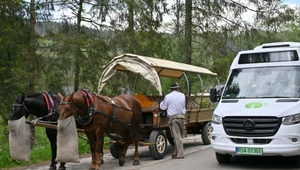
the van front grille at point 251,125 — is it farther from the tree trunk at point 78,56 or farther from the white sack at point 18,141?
the tree trunk at point 78,56

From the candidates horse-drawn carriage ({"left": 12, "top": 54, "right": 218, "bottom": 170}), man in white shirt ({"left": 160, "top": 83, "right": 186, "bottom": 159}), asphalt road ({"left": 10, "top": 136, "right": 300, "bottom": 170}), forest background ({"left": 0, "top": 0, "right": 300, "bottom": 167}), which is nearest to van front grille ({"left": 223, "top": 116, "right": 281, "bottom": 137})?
asphalt road ({"left": 10, "top": 136, "right": 300, "bottom": 170})

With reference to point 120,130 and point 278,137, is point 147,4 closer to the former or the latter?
point 120,130

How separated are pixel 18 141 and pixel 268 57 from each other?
19.9ft

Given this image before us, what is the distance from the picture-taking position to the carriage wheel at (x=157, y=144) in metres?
11.0

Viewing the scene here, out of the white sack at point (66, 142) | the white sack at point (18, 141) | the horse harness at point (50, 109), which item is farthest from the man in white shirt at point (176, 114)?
the white sack at point (18, 141)

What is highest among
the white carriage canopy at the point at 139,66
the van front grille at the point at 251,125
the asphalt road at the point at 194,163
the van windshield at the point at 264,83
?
the white carriage canopy at the point at 139,66

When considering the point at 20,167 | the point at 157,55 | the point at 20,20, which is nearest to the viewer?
the point at 20,167

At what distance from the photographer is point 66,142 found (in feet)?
28.7

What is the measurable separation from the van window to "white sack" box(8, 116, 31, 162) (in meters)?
5.41

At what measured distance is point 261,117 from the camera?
8.80 m

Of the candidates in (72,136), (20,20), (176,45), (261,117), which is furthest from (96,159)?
(176,45)

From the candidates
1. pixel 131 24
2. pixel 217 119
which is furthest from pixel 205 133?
pixel 131 24

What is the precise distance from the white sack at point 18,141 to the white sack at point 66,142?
796 millimetres

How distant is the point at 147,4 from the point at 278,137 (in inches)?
436
